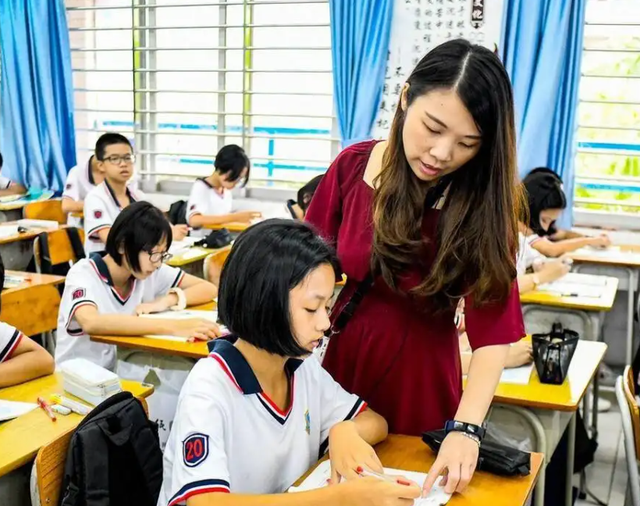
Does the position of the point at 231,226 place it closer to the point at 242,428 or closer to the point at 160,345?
the point at 160,345

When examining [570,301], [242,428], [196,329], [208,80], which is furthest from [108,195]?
[242,428]

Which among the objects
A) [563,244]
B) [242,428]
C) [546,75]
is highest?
[546,75]

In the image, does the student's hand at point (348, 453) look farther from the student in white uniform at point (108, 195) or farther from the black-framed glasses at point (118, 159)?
the black-framed glasses at point (118, 159)

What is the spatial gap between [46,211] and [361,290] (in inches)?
182

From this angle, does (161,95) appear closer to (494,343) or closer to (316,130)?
(316,130)

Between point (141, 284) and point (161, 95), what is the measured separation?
3.82 m

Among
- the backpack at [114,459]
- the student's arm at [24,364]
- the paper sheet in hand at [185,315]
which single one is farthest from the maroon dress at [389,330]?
the paper sheet in hand at [185,315]

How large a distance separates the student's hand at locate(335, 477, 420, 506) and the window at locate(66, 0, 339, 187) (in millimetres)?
4645

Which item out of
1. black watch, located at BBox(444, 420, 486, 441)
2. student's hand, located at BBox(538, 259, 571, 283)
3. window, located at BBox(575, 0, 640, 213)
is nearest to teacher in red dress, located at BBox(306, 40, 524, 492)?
black watch, located at BBox(444, 420, 486, 441)

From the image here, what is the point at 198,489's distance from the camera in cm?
121

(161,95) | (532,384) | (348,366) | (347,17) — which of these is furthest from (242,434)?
(161,95)

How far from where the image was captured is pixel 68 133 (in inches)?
251

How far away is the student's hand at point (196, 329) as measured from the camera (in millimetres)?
2631

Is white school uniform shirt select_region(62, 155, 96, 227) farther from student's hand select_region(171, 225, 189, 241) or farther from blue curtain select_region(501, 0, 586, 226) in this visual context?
blue curtain select_region(501, 0, 586, 226)
